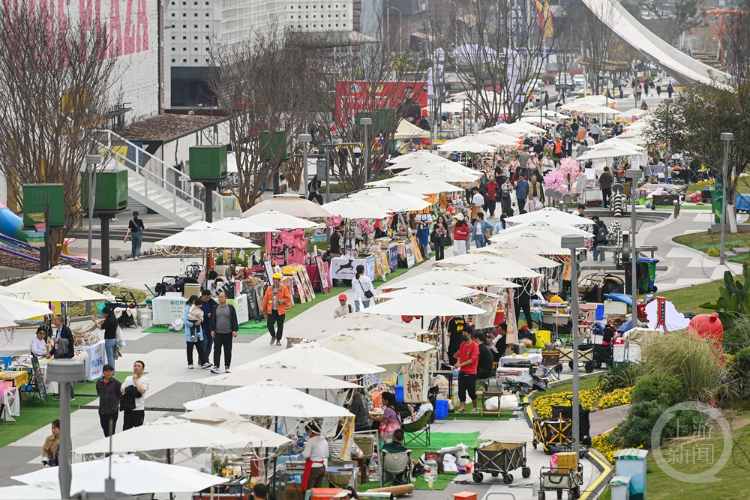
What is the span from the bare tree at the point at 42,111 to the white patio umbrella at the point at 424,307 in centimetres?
1430

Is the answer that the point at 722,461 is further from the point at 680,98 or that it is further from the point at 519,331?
the point at 680,98

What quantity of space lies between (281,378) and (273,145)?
30.2 metres

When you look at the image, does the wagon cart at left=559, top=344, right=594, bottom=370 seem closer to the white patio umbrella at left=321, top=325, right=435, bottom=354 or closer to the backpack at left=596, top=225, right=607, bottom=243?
the white patio umbrella at left=321, top=325, right=435, bottom=354

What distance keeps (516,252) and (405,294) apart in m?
5.98

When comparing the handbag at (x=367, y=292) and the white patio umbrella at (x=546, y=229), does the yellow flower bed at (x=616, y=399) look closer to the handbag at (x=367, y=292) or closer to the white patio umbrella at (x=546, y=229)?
the handbag at (x=367, y=292)

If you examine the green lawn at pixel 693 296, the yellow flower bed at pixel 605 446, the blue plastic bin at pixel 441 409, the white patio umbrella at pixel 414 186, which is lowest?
the blue plastic bin at pixel 441 409

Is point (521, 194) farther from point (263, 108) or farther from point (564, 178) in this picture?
point (263, 108)

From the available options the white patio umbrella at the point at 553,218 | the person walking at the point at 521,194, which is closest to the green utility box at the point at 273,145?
the person walking at the point at 521,194

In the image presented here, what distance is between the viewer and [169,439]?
14.9 metres

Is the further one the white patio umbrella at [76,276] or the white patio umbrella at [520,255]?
the white patio umbrella at [520,255]

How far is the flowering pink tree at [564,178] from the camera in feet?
159

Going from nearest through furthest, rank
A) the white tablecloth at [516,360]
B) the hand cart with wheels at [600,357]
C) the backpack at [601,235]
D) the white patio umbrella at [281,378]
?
the white patio umbrella at [281,378]
the white tablecloth at [516,360]
the hand cart with wheels at [600,357]
the backpack at [601,235]

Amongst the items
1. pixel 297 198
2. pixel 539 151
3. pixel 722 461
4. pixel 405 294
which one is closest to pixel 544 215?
pixel 297 198

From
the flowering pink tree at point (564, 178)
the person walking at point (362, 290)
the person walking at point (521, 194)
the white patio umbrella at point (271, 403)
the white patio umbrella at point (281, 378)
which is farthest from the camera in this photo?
the flowering pink tree at point (564, 178)
